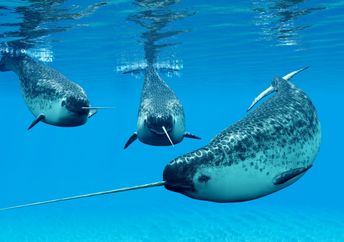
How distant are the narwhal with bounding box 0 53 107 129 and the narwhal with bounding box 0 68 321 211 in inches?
132

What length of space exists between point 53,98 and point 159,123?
228cm

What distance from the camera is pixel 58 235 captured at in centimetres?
3478

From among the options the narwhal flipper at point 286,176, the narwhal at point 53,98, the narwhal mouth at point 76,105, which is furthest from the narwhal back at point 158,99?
the narwhal flipper at point 286,176

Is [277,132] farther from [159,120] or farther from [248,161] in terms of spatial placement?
[159,120]

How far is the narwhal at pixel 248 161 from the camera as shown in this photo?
5.35 meters

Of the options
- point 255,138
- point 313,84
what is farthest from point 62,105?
point 313,84

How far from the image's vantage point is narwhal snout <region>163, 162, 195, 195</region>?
533cm

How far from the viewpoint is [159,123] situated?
372 inches

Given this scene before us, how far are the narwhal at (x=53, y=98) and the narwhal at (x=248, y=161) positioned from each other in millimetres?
3351

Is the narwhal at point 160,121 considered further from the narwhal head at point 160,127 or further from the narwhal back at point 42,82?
the narwhal back at point 42,82

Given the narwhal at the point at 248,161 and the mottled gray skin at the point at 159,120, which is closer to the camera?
the narwhal at the point at 248,161

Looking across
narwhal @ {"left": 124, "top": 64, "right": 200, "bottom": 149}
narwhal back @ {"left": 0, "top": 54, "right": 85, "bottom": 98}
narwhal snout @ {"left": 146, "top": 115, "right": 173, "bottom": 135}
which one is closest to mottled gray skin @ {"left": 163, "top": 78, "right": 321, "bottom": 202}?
narwhal @ {"left": 124, "top": 64, "right": 200, "bottom": 149}

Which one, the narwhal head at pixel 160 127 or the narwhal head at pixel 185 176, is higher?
the narwhal head at pixel 185 176

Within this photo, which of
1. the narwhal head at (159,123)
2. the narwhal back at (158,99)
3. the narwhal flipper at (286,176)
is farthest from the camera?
the narwhal back at (158,99)
